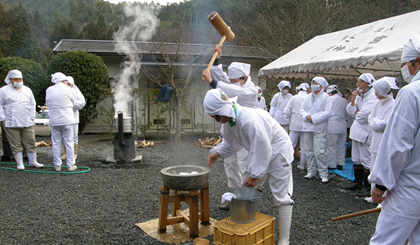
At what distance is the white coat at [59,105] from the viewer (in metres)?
6.31

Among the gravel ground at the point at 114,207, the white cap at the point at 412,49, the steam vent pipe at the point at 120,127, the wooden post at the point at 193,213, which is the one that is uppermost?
the white cap at the point at 412,49

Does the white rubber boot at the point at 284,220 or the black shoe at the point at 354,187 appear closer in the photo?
the white rubber boot at the point at 284,220

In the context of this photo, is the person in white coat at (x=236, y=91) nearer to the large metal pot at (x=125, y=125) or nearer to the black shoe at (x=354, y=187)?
the black shoe at (x=354, y=187)

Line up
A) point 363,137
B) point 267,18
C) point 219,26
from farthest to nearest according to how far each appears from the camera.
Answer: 1. point 267,18
2. point 363,137
3. point 219,26

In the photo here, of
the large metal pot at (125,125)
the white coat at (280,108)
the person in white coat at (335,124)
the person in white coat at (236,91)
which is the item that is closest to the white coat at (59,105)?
the large metal pot at (125,125)

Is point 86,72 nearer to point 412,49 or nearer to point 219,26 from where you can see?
point 219,26

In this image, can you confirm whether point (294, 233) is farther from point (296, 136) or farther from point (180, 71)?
point (180, 71)

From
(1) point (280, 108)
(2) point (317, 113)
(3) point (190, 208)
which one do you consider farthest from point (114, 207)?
(1) point (280, 108)

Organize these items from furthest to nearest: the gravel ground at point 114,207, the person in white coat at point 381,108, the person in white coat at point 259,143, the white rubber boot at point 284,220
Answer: the person in white coat at point 381,108 < the gravel ground at point 114,207 < the white rubber boot at point 284,220 < the person in white coat at point 259,143

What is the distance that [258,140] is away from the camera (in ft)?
9.23

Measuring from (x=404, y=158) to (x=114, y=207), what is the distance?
4049 mm

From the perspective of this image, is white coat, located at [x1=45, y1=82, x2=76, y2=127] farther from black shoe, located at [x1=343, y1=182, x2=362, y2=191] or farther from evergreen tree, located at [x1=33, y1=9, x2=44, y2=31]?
evergreen tree, located at [x1=33, y1=9, x2=44, y2=31]

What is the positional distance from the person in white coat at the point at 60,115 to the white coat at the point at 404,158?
6.32 m

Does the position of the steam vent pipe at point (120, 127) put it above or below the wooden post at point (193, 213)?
above
